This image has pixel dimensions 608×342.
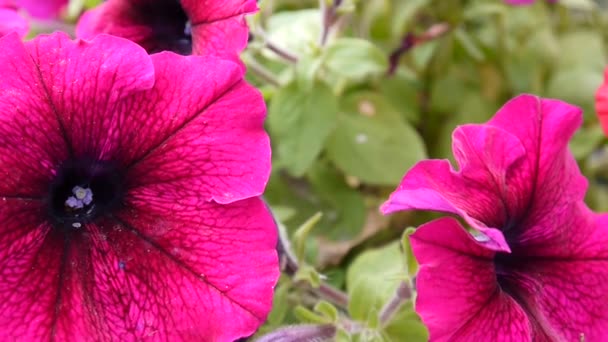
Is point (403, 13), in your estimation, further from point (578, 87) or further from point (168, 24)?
point (168, 24)

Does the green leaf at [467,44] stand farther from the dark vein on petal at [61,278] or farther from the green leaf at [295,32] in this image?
the dark vein on petal at [61,278]

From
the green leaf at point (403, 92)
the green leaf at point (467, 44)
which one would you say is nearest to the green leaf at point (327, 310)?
the green leaf at point (403, 92)

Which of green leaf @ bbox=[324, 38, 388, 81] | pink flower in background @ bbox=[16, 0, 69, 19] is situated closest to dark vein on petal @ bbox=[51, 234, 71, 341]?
green leaf @ bbox=[324, 38, 388, 81]

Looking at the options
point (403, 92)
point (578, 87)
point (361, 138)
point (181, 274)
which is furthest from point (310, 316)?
point (578, 87)

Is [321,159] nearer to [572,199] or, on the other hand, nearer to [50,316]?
[572,199]

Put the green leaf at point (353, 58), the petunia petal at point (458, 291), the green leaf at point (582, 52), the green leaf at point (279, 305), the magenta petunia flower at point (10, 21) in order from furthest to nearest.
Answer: the green leaf at point (582, 52) < the green leaf at point (353, 58) < the green leaf at point (279, 305) < the magenta petunia flower at point (10, 21) < the petunia petal at point (458, 291)

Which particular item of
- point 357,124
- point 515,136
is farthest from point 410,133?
point 515,136
